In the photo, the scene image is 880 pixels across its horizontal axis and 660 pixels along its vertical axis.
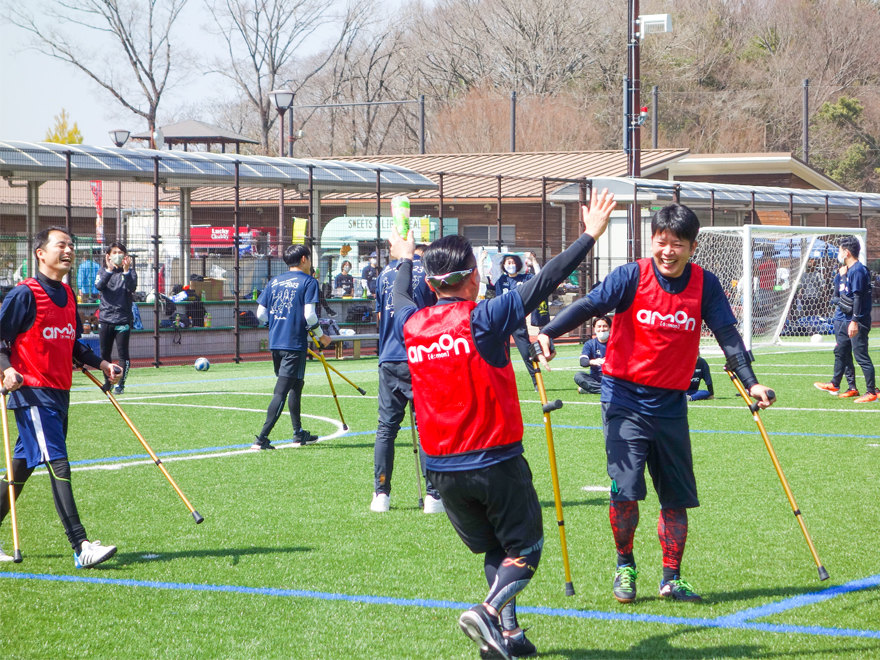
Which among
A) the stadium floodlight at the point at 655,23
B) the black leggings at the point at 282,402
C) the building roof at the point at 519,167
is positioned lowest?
the black leggings at the point at 282,402

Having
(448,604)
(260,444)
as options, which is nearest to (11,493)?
(448,604)

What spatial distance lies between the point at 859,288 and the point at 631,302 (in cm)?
911

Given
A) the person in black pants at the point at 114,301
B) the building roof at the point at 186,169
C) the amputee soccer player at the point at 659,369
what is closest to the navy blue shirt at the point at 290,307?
the person in black pants at the point at 114,301

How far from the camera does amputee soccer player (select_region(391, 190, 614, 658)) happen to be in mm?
4012

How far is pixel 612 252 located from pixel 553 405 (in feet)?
86.1

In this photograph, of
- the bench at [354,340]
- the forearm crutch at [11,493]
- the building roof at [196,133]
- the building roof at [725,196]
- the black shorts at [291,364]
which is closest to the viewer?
the forearm crutch at [11,493]

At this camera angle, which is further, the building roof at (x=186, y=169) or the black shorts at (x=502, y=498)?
the building roof at (x=186, y=169)

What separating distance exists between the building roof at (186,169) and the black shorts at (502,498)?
51.2 feet

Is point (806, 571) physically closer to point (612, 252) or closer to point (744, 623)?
point (744, 623)

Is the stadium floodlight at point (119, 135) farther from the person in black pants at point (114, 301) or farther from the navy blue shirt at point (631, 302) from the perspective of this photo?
the navy blue shirt at point (631, 302)

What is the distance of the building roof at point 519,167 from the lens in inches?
1217

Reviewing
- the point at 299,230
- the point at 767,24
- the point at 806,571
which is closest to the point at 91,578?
the point at 806,571

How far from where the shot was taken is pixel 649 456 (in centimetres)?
512

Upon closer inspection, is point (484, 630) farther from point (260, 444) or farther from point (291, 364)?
point (291, 364)
